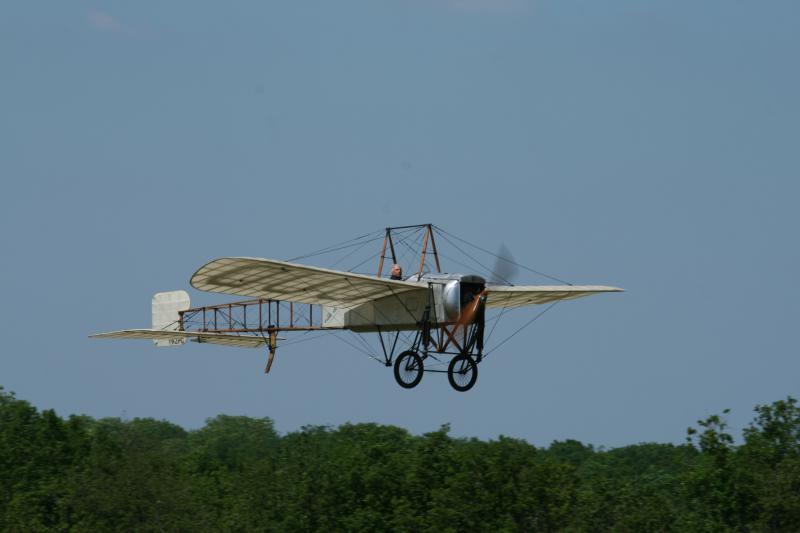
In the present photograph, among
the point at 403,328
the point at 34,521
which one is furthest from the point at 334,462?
the point at 403,328

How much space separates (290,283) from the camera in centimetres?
2892

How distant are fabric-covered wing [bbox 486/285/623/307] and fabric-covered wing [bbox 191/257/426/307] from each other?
2878 mm

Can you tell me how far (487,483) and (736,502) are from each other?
9.26m

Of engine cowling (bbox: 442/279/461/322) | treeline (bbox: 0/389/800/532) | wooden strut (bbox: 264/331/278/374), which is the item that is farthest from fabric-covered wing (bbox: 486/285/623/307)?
treeline (bbox: 0/389/800/532)

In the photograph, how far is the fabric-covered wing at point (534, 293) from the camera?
30895mm

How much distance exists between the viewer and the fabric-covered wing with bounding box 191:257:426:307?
26609mm

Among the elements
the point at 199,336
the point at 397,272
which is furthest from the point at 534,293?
the point at 199,336

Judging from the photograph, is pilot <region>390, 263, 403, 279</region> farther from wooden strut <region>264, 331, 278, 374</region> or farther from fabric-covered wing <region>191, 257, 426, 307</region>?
wooden strut <region>264, 331, 278, 374</region>

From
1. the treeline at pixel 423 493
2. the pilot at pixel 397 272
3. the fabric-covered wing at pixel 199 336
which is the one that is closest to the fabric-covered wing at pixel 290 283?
the pilot at pixel 397 272

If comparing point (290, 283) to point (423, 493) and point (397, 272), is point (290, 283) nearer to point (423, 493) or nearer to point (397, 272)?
point (397, 272)

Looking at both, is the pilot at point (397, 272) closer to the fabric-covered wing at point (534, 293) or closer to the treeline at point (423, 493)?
the fabric-covered wing at point (534, 293)

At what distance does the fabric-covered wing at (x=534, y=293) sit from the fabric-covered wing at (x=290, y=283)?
9.44 feet

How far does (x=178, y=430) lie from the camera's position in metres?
142

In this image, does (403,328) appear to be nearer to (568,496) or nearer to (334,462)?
(568,496)
